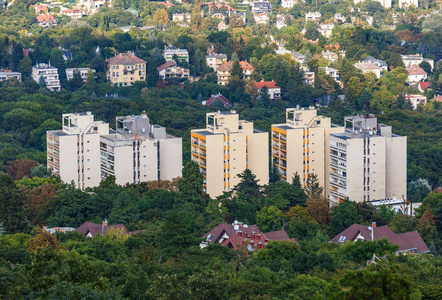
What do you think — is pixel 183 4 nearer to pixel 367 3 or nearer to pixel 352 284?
pixel 367 3

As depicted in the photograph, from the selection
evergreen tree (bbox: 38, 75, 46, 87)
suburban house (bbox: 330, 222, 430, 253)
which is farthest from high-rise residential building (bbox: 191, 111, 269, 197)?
evergreen tree (bbox: 38, 75, 46, 87)

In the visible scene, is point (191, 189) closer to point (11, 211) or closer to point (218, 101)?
point (11, 211)

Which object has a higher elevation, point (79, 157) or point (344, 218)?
point (79, 157)

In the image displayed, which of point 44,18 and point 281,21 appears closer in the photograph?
point 44,18

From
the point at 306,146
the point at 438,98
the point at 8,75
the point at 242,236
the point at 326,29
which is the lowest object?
the point at 242,236

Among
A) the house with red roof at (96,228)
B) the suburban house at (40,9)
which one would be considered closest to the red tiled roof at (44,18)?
the suburban house at (40,9)

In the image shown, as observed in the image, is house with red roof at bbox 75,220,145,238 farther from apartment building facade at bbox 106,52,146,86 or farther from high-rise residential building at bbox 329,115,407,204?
apartment building facade at bbox 106,52,146,86

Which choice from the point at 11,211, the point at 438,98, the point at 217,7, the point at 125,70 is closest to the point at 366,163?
the point at 11,211
